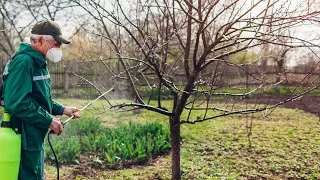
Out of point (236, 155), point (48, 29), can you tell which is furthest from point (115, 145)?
point (48, 29)

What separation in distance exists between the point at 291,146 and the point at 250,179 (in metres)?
2.02

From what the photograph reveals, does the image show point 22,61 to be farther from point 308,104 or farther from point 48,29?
point 308,104

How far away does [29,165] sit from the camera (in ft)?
7.98

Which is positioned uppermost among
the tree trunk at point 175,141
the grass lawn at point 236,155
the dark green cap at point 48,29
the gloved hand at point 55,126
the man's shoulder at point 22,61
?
the dark green cap at point 48,29

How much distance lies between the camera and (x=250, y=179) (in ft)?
14.7

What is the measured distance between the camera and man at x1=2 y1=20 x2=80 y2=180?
7.47 ft

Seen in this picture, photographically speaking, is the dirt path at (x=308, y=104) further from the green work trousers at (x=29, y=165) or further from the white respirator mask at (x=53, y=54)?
the green work trousers at (x=29, y=165)

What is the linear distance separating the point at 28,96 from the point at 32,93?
0.11 meters

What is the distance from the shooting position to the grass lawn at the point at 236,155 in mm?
4613

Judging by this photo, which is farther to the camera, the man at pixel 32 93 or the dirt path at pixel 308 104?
the dirt path at pixel 308 104

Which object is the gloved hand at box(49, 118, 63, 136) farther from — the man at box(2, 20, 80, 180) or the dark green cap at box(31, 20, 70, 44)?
the dark green cap at box(31, 20, 70, 44)

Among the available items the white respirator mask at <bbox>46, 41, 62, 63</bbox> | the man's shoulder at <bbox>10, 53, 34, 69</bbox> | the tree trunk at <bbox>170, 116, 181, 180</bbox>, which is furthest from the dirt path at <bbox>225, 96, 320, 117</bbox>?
the man's shoulder at <bbox>10, 53, 34, 69</bbox>

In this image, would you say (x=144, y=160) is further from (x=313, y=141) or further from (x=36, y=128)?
(x=313, y=141)

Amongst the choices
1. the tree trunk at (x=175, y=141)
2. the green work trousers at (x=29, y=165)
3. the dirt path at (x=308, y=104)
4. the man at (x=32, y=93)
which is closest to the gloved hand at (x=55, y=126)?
the man at (x=32, y=93)
